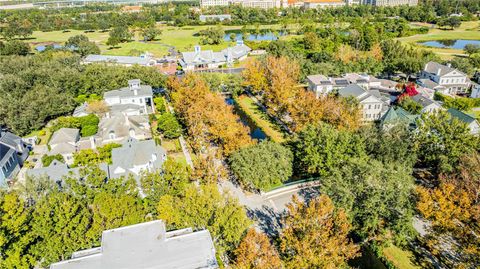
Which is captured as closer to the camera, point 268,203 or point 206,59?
point 268,203

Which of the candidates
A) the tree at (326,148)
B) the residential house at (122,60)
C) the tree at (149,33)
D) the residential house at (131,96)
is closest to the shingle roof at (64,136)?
the residential house at (131,96)

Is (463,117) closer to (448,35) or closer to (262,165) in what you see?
(262,165)

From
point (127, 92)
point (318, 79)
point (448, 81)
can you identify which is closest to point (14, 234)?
point (127, 92)

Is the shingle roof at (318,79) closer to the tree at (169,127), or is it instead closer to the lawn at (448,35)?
the tree at (169,127)

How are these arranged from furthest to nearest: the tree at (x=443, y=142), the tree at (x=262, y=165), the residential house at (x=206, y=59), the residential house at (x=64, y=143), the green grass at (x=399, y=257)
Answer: the residential house at (x=206, y=59), the residential house at (x=64, y=143), the tree at (x=443, y=142), the tree at (x=262, y=165), the green grass at (x=399, y=257)

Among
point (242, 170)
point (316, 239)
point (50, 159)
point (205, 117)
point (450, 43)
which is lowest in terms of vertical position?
point (50, 159)

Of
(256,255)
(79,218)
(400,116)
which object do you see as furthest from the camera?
(400,116)
